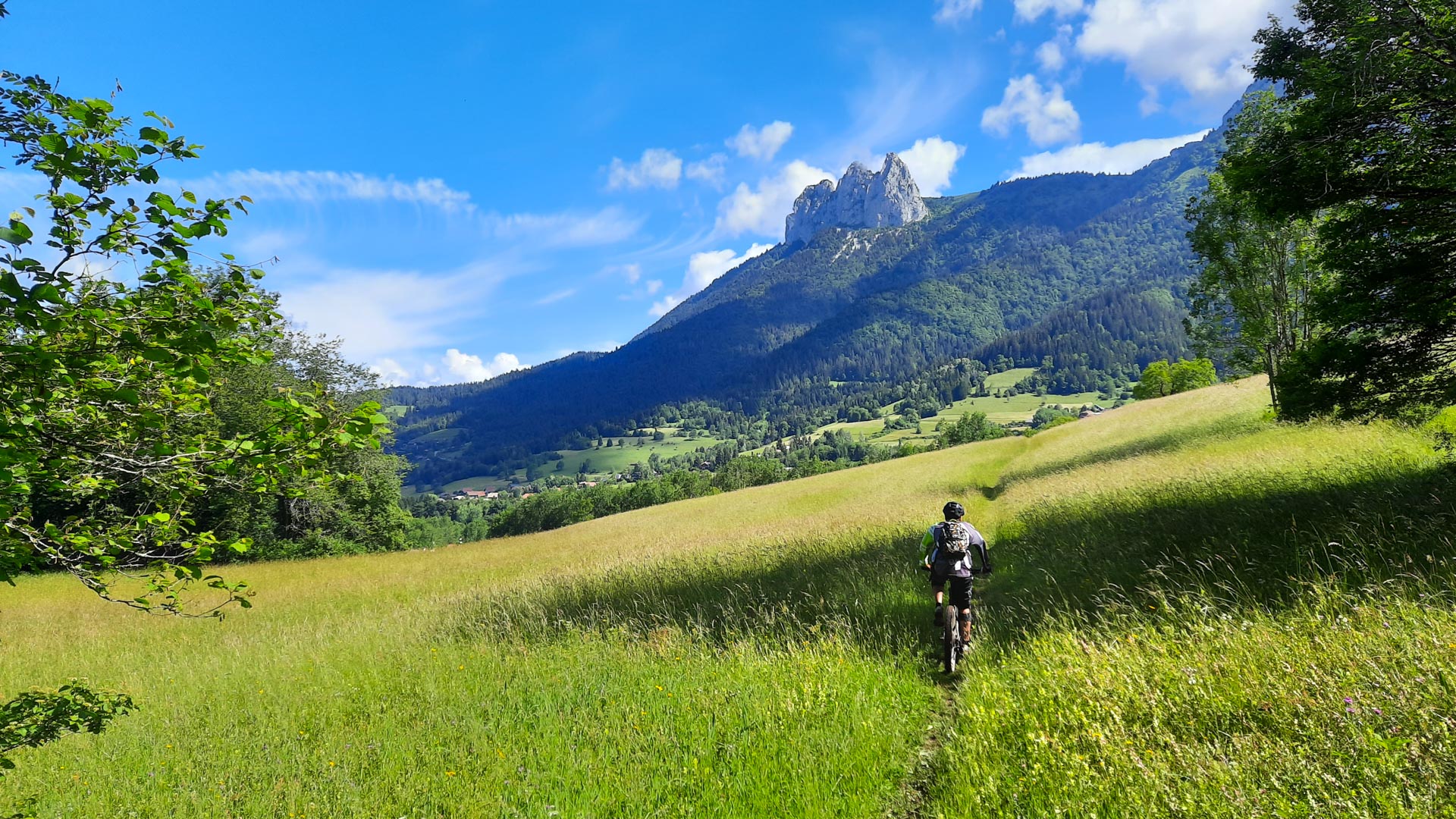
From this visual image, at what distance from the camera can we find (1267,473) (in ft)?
37.0

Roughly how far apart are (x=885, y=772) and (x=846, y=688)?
1.34m

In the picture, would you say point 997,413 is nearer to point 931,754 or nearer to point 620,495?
point 620,495

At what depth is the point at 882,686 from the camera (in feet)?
22.1

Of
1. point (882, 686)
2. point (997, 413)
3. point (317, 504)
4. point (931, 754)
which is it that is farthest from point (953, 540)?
point (997, 413)

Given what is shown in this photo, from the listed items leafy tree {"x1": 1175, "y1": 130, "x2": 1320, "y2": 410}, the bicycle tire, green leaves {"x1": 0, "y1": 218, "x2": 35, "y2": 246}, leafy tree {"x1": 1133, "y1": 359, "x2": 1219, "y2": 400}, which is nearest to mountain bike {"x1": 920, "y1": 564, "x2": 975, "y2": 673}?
the bicycle tire

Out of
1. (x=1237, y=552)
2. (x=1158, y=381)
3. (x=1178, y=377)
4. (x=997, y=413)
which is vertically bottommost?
(x=997, y=413)

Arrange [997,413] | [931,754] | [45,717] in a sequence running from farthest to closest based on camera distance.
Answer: [997,413], [931,754], [45,717]

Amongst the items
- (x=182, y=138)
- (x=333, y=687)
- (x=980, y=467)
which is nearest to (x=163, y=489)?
(x=182, y=138)

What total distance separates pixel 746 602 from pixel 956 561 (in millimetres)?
4180

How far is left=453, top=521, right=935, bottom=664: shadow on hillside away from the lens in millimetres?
8578

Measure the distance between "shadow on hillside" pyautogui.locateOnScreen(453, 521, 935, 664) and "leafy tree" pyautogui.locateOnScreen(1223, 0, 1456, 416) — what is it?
6.47m

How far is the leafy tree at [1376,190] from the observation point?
6703 millimetres

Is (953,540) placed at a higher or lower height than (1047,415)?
higher

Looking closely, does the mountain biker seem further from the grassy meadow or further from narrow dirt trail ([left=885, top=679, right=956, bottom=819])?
narrow dirt trail ([left=885, top=679, right=956, bottom=819])
